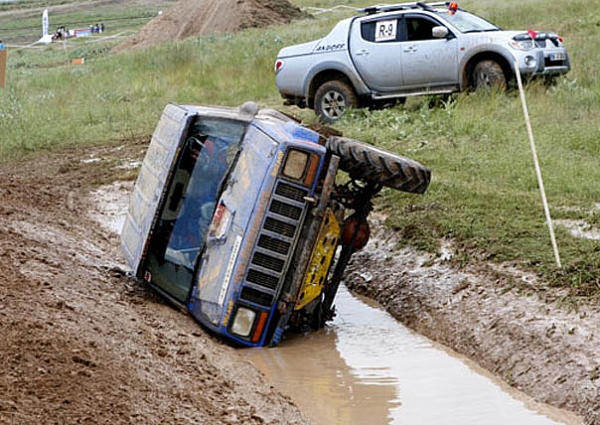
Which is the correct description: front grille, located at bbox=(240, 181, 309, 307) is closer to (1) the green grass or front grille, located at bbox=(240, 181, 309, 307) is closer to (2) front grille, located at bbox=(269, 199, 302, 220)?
(2) front grille, located at bbox=(269, 199, 302, 220)

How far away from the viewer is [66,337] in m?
6.68

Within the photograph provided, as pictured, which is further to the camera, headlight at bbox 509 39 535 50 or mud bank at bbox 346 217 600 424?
headlight at bbox 509 39 535 50

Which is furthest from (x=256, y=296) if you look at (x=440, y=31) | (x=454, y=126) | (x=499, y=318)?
(x=440, y=31)

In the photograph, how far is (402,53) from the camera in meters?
17.3

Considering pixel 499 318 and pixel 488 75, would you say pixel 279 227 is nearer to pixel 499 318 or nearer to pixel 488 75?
pixel 499 318

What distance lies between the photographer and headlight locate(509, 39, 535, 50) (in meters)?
16.5

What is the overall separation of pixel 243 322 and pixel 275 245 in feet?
2.08

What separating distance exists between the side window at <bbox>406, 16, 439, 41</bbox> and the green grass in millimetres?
993

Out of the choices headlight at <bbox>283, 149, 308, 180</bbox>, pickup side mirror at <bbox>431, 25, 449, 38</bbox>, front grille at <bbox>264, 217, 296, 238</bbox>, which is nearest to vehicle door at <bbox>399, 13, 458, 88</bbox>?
pickup side mirror at <bbox>431, 25, 449, 38</bbox>

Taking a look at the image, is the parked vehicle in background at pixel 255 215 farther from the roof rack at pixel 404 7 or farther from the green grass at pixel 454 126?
the roof rack at pixel 404 7

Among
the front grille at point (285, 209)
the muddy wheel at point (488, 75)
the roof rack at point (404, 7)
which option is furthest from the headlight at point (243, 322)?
the roof rack at point (404, 7)

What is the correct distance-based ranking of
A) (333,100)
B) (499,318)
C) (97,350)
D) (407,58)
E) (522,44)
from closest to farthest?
(97,350)
(499,318)
(522,44)
(407,58)
(333,100)

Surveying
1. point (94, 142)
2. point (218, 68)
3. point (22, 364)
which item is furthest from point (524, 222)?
point (218, 68)

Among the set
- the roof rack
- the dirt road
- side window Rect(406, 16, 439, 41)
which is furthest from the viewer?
the roof rack
